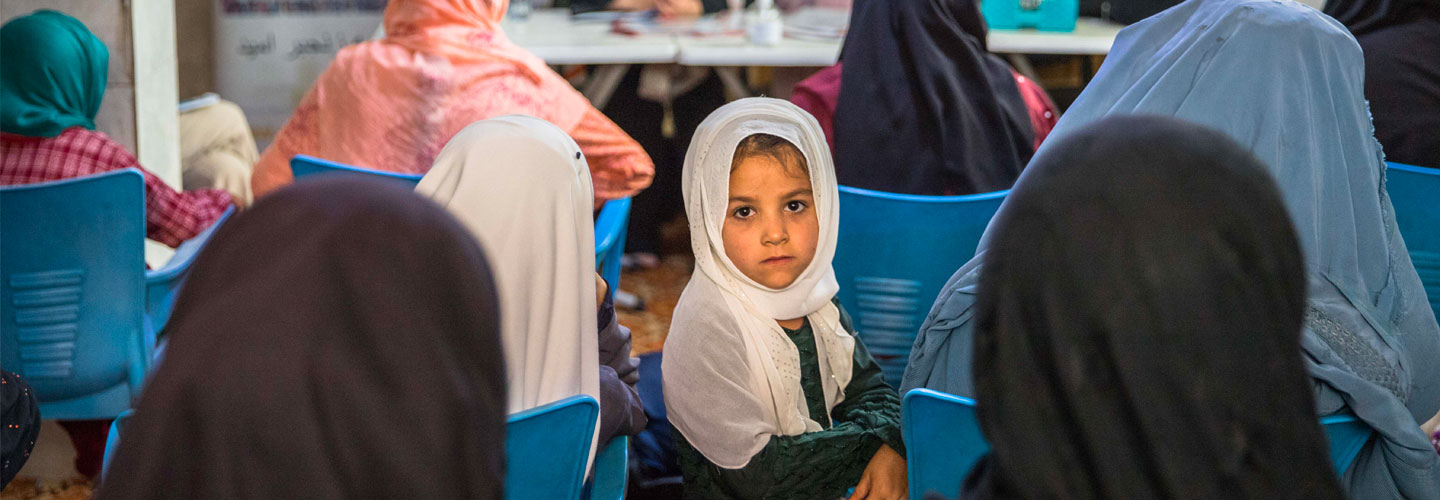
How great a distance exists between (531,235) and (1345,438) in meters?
0.94

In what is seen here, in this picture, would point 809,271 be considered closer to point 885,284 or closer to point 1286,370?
point 885,284

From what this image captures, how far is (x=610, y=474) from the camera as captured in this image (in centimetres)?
149

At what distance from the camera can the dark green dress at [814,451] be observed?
1.54 m

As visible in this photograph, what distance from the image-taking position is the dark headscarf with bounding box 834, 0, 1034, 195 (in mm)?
2549

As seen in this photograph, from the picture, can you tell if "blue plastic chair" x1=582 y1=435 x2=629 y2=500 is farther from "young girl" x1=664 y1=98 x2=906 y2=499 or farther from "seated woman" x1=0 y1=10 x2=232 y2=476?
"seated woman" x1=0 y1=10 x2=232 y2=476

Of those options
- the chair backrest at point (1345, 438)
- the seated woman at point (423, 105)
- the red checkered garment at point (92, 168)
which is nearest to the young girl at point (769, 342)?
the chair backrest at point (1345, 438)

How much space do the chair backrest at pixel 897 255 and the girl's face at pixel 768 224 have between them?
0.63 feet

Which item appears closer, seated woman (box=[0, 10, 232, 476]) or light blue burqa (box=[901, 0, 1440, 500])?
light blue burqa (box=[901, 0, 1440, 500])

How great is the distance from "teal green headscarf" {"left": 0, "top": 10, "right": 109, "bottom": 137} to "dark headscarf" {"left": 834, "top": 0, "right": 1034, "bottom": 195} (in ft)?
5.68

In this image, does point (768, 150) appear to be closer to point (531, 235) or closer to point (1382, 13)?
point (531, 235)

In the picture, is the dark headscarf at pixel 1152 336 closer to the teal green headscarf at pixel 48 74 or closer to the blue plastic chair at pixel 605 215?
the blue plastic chair at pixel 605 215

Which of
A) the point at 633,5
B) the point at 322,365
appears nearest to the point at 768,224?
the point at 322,365

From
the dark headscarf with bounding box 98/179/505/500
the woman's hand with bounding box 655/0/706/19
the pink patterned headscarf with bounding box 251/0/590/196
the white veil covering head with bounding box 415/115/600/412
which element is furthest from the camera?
the woman's hand with bounding box 655/0/706/19

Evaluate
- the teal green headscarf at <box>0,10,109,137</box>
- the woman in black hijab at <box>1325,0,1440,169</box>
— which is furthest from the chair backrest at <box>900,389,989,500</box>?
the teal green headscarf at <box>0,10,109,137</box>
